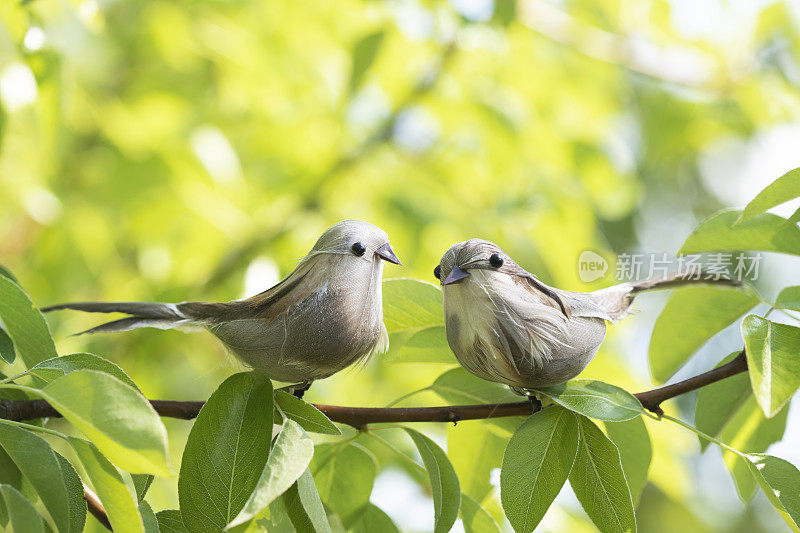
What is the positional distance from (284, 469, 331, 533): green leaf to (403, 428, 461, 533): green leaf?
0.35 feet

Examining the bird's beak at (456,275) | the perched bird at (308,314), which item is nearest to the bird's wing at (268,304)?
the perched bird at (308,314)

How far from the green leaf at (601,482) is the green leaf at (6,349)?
1.77 ft

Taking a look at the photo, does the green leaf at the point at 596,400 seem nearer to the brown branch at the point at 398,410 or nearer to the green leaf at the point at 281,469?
the brown branch at the point at 398,410

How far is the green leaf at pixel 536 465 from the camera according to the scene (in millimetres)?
590

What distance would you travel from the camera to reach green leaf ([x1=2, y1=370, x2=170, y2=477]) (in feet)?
1.44

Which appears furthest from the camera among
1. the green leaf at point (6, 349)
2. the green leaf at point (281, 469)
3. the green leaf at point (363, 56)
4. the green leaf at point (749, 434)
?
the green leaf at point (363, 56)

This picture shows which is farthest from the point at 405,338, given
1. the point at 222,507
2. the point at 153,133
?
the point at 153,133

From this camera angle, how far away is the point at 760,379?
1.81 ft

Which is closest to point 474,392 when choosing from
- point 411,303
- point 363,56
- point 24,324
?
→ point 411,303

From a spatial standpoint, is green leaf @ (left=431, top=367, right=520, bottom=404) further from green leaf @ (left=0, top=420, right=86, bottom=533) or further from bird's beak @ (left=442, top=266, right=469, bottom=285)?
green leaf @ (left=0, top=420, right=86, bottom=533)

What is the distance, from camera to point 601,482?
1.99 ft

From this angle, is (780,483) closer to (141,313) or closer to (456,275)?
(456,275)

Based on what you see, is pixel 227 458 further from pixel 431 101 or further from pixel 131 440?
pixel 431 101

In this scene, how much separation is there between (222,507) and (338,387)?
3.18 feet
